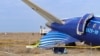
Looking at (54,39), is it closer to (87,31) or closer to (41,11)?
(41,11)

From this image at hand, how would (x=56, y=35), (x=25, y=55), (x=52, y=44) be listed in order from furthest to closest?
(x=56, y=35), (x=52, y=44), (x=25, y=55)

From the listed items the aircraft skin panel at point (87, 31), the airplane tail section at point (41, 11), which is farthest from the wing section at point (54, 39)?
the airplane tail section at point (41, 11)

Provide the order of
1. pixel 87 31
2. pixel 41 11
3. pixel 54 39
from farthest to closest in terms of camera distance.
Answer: pixel 54 39
pixel 41 11
pixel 87 31

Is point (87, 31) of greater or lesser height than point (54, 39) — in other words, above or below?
above

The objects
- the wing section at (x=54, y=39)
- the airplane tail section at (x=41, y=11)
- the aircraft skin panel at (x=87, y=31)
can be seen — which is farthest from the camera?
the airplane tail section at (x=41, y=11)

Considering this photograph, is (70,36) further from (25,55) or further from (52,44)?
(25,55)

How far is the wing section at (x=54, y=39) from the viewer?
107 feet

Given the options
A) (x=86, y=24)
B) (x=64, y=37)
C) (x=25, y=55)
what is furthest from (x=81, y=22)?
(x=25, y=55)

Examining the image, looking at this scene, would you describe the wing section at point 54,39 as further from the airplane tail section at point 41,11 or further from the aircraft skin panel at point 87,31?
the airplane tail section at point 41,11

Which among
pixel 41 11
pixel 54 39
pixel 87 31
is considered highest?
pixel 41 11

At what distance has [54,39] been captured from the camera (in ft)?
111

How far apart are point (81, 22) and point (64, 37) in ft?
8.37

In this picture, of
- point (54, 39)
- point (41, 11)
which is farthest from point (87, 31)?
point (41, 11)

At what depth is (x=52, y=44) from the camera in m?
32.5
